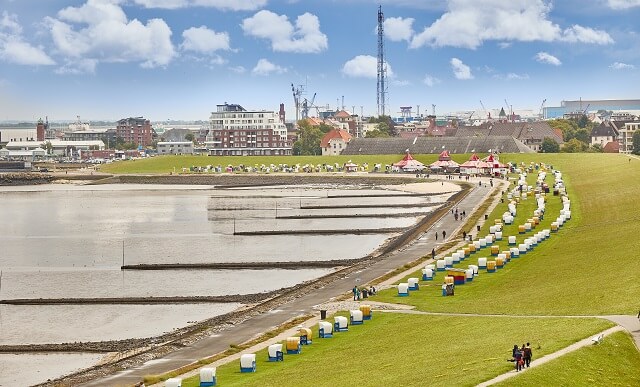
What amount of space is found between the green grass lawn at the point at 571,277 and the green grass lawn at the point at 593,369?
611 centimetres

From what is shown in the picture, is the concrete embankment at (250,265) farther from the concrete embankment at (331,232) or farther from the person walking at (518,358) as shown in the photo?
the person walking at (518,358)

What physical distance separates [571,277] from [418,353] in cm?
1825

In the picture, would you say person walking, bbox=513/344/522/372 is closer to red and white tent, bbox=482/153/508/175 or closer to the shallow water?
the shallow water

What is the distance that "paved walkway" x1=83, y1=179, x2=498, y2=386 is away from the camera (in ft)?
136

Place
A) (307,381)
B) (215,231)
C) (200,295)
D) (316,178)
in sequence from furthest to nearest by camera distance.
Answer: (316,178)
(215,231)
(200,295)
(307,381)

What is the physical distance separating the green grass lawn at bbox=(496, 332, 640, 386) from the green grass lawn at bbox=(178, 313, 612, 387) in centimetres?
102

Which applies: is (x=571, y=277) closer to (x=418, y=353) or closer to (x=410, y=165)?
(x=418, y=353)

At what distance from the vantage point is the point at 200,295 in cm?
6291

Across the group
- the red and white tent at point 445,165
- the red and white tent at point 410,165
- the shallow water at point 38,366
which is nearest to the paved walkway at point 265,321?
the shallow water at point 38,366

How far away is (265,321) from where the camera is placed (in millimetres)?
51219

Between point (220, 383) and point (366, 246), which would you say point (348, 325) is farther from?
point (366, 246)

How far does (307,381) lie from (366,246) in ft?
165

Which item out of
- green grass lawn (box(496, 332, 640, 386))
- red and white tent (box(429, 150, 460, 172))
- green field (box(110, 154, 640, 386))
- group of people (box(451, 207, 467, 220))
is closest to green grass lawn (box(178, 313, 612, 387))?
green field (box(110, 154, 640, 386))

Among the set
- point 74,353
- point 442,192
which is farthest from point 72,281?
point 442,192
